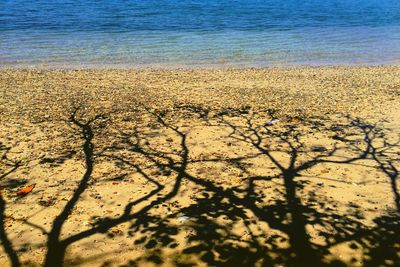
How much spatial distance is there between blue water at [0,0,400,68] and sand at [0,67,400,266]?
35.4 ft

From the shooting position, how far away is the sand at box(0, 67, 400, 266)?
300 inches

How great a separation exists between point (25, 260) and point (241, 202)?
4.55m

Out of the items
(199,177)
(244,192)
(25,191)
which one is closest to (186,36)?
(199,177)

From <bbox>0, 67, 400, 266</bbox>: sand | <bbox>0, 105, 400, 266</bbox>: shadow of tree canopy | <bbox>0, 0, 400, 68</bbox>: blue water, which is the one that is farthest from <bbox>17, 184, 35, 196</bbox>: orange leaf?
<bbox>0, 0, 400, 68</bbox>: blue water

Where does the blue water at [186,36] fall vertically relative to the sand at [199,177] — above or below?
above

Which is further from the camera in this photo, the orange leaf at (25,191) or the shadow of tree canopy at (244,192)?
the orange leaf at (25,191)

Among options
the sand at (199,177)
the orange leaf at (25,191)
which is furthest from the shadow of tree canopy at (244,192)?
the orange leaf at (25,191)

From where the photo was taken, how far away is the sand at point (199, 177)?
761cm

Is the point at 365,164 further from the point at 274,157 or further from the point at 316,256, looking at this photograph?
the point at 316,256

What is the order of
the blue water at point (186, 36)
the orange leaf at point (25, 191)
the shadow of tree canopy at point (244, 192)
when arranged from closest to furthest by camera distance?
the shadow of tree canopy at point (244, 192), the orange leaf at point (25, 191), the blue water at point (186, 36)

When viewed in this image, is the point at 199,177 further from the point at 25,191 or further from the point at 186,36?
the point at 186,36

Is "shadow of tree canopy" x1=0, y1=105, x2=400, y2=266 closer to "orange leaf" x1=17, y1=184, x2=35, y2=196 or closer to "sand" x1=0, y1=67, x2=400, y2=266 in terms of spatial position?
"sand" x1=0, y1=67, x2=400, y2=266

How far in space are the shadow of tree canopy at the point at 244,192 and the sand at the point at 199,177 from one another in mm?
34

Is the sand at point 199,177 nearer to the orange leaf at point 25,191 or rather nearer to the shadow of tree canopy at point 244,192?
the shadow of tree canopy at point 244,192
